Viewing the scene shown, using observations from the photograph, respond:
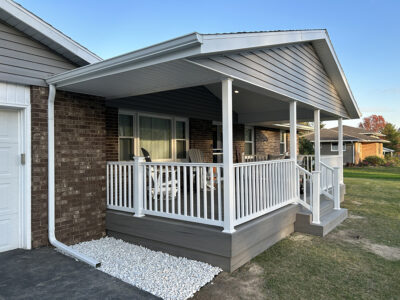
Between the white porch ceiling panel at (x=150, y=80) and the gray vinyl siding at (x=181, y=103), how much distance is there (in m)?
1.04

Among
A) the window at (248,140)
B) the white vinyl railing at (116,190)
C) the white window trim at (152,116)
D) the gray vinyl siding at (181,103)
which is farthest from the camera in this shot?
the window at (248,140)

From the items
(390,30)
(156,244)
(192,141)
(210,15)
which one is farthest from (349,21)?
(156,244)

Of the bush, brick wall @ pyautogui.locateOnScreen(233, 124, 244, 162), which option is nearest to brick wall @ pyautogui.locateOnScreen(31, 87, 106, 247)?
brick wall @ pyautogui.locateOnScreen(233, 124, 244, 162)

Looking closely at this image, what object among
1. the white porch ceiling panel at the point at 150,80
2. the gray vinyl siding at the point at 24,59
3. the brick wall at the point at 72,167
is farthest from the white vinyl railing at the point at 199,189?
the gray vinyl siding at the point at 24,59

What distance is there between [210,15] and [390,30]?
12.4 metres

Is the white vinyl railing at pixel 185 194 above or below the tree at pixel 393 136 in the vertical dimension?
below

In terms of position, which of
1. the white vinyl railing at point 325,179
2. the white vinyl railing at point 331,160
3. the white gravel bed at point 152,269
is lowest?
the white gravel bed at point 152,269

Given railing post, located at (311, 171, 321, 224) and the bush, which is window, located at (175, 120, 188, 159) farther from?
the bush

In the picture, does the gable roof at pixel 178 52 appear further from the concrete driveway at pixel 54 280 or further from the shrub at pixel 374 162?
the shrub at pixel 374 162

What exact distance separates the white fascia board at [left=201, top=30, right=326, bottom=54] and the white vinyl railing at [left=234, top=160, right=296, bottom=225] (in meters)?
1.69

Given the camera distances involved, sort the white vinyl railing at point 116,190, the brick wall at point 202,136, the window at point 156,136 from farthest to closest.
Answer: the brick wall at point 202,136, the window at point 156,136, the white vinyl railing at point 116,190

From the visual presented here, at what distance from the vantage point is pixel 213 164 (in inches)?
150

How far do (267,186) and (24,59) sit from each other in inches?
171

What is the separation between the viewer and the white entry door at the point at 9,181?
4.02 m
